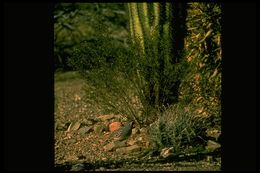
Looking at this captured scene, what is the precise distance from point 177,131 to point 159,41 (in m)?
1.36

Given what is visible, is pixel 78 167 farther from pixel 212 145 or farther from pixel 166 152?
pixel 212 145

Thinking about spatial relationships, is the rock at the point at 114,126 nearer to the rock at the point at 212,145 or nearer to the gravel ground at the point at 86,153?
the gravel ground at the point at 86,153

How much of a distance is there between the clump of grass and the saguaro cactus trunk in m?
0.54

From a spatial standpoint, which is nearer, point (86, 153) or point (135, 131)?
point (86, 153)

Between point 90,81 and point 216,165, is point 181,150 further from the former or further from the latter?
point 90,81

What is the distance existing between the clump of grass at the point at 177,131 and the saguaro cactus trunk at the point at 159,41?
54 centimetres

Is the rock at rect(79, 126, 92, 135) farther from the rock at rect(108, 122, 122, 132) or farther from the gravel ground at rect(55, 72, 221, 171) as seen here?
the rock at rect(108, 122, 122, 132)

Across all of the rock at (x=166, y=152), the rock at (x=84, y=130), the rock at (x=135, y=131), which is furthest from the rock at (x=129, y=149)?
the rock at (x=84, y=130)

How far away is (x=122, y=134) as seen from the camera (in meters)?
7.80

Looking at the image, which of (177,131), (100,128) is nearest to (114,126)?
(100,128)

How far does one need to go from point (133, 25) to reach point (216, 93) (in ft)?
5.18

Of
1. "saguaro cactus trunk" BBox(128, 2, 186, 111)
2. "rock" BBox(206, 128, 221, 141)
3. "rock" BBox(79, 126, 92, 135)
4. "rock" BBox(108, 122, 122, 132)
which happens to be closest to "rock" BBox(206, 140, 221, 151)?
"rock" BBox(206, 128, 221, 141)
